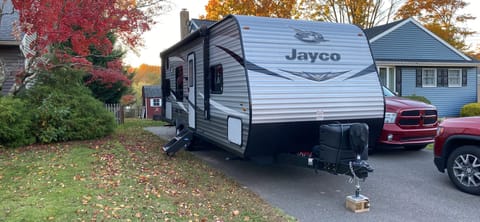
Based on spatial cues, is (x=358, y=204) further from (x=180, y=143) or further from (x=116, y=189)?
(x=180, y=143)

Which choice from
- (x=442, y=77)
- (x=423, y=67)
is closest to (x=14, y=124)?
(x=423, y=67)

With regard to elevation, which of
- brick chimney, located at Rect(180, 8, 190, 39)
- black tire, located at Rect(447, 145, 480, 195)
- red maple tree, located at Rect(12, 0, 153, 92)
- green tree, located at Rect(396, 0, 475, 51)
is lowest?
black tire, located at Rect(447, 145, 480, 195)

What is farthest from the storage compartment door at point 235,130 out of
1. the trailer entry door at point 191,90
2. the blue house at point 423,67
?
the blue house at point 423,67

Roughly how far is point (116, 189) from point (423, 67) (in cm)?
1689

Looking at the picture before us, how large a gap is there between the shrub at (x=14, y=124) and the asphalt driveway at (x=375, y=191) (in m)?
4.52

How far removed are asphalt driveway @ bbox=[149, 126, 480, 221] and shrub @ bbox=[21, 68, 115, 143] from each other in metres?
3.85

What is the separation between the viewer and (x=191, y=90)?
8.06m

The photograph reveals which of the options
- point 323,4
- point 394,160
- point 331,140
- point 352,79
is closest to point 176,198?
point 331,140

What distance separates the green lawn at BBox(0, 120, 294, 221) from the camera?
4539mm

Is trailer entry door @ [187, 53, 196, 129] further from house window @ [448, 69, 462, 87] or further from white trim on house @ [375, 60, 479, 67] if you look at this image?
house window @ [448, 69, 462, 87]

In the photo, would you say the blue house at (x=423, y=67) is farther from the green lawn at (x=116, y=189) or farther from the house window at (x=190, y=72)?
the green lawn at (x=116, y=189)

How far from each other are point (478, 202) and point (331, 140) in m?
2.21

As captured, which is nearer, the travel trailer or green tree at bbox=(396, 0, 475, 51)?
the travel trailer

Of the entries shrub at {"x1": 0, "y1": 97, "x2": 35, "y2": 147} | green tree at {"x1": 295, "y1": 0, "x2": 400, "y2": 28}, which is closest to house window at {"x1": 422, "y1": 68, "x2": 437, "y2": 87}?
green tree at {"x1": 295, "y1": 0, "x2": 400, "y2": 28}
